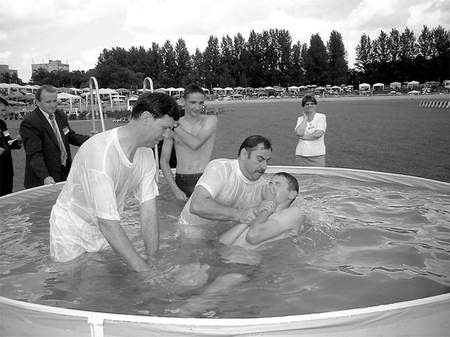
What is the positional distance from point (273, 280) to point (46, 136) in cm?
313

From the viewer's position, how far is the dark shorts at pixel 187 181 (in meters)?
5.34

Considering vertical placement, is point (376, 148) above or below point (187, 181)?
below

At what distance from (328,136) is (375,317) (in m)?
12.9

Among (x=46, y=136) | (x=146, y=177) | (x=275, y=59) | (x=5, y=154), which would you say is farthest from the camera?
(x=275, y=59)

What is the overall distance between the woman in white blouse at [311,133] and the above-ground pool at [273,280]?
1001mm

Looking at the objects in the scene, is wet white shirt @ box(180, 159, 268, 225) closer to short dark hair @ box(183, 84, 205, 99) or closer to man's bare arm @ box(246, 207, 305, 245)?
man's bare arm @ box(246, 207, 305, 245)

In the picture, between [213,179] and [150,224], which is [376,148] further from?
[150,224]

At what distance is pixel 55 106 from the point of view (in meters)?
5.29

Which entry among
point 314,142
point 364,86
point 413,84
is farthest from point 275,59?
point 314,142

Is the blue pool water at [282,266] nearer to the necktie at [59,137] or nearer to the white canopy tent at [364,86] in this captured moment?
the necktie at [59,137]

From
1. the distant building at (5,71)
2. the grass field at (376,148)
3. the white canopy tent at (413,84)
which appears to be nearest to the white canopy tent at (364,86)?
the white canopy tent at (413,84)

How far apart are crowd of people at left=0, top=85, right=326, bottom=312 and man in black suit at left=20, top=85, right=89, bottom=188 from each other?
0.01 meters

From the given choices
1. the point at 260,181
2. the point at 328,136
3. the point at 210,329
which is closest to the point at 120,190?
the point at 210,329

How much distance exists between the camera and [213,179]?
3926 millimetres
